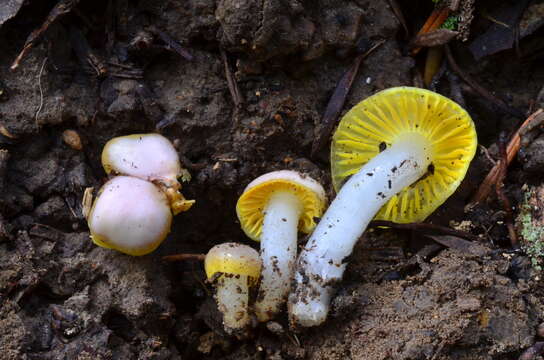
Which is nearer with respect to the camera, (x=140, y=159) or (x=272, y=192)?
(x=140, y=159)

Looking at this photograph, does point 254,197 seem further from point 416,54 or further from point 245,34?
point 416,54

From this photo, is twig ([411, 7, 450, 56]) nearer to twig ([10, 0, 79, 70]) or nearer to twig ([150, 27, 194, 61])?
twig ([150, 27, 194, 61])

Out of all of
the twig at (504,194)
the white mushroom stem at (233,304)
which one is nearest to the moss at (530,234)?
the twig at (504,194)

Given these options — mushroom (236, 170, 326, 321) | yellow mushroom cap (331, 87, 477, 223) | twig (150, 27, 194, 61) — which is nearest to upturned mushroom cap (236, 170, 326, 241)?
mushroom (236, 170, 326, 321)

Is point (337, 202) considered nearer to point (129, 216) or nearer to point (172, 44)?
point (129, 216)

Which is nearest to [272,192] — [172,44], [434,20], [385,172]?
[385,172]

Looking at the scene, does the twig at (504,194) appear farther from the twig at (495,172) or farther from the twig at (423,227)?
the twig at (423,227)
